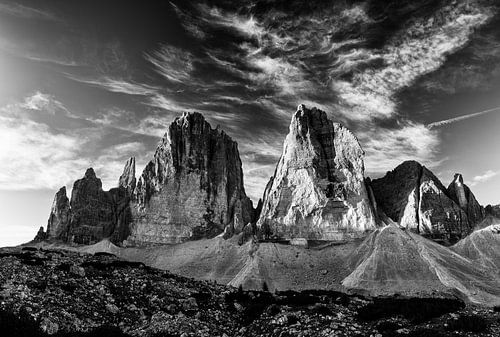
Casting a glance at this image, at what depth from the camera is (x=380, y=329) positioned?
28109 mm

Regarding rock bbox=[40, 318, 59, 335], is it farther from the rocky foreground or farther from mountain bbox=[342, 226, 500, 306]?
mountain bbox=[342, 226, 500, 306]

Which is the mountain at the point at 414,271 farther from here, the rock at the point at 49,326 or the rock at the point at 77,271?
the rock at the point at 49,326

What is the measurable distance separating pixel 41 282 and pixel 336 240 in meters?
170

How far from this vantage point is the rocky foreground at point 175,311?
27.4m

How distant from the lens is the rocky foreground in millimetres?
27406

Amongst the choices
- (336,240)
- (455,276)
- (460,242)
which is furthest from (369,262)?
(460,242)

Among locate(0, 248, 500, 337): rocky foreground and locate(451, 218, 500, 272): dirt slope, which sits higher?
locate(451, 218, 500, 272): dirt slope

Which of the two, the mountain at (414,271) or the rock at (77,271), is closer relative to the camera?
the rock at (77,271)

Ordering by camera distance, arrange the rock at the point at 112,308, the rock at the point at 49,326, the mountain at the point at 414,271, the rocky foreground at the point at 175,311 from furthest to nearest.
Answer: the mountain at the point at 414,271 → the rock at the point at 112,308 → the rocky foreground at the point at 175,311 → the rock at the point at 49,326

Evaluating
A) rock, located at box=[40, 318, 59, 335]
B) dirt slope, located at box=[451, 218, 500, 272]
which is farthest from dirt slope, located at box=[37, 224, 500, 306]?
rock, located at box=[40, 318, 59, 335]

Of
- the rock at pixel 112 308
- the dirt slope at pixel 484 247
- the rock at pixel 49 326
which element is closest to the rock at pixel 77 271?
the rock at pixel 112 308

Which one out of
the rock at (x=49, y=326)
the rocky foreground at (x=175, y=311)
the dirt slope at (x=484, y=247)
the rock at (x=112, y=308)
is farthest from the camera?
the dirt slope at (x=484, y=247)

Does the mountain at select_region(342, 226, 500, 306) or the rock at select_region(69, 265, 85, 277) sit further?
the mountain at select_region(342, 226, 500, 306)

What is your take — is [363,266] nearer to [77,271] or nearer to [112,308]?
[77,271]
